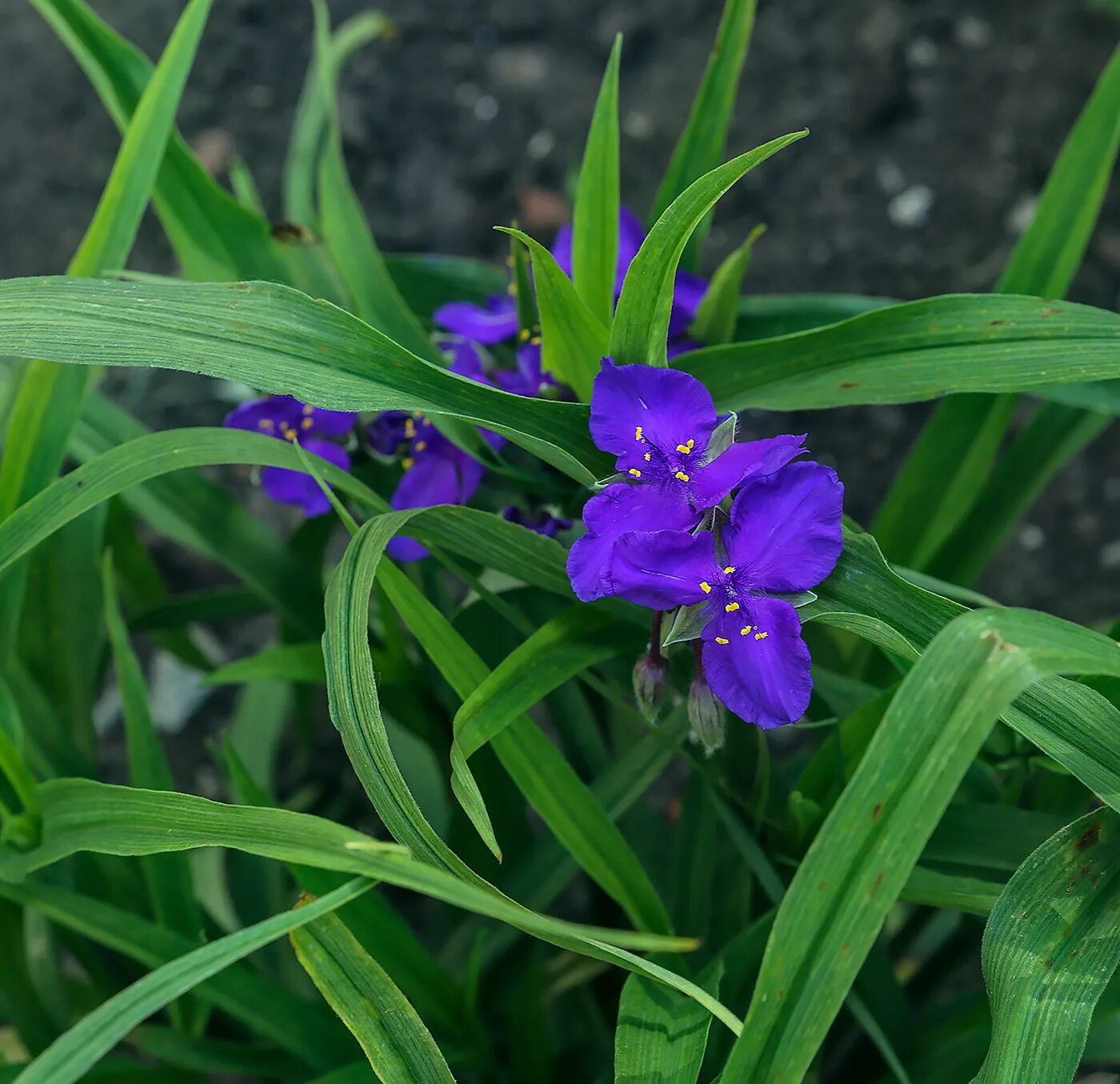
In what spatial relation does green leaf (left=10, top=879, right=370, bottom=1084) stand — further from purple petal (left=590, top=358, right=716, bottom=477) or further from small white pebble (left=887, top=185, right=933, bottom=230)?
small white pebble (left=887, top=185, right=933, bottom=230)

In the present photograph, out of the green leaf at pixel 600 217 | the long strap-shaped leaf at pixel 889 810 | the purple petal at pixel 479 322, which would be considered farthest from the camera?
the purple petal at pixel 479 322

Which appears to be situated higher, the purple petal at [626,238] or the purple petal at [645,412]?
the purple petal at [626,238]

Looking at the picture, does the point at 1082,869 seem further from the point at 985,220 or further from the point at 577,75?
the point at 577,75

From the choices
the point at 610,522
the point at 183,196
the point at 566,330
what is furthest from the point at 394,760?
the point at 183,196

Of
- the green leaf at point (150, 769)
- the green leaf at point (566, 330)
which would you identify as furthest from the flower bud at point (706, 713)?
the green leaf at point (150, 769)

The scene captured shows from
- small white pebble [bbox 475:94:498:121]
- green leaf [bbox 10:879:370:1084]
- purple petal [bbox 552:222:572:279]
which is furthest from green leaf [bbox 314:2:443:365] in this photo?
small white pebble [bbox 475:94:498:121]

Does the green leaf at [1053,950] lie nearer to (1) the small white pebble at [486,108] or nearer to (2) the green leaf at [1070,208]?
(2) the green leaf at [1070,208]

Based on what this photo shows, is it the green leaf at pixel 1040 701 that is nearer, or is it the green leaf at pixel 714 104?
the green leaf at pixel 1040 701

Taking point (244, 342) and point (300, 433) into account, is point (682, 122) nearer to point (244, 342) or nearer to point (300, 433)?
point (300, 433)

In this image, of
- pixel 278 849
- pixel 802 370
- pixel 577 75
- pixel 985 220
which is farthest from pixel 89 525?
pixel 985 220

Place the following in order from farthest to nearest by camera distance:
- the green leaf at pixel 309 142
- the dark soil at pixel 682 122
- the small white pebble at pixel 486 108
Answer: the small white pebble at pixel 486 108, the dark soil at pixel 682 122, the green leaf at pixel 309 142
